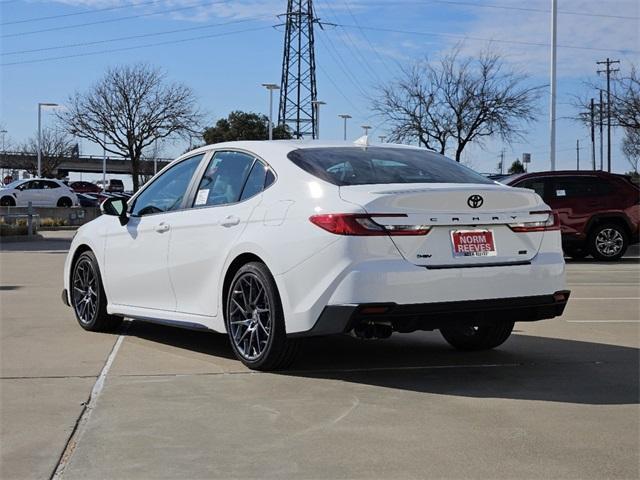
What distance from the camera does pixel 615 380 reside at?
568cm

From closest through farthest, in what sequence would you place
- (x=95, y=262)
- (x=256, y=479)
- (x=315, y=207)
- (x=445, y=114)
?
(x=256, y=479), (x=315, y=207), (x=95, y=262), (x=445, y=114)

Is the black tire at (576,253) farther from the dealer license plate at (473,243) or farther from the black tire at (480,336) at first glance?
the dealer license plate at (473,243)

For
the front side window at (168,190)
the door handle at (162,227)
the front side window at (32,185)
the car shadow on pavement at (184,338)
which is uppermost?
the front side window at (32,185)

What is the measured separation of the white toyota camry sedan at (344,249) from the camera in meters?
5.27

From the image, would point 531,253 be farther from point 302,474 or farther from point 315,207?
point 302,474

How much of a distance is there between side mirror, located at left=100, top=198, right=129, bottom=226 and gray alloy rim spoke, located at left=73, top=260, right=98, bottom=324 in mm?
630

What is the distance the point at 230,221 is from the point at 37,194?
38560 millimetres

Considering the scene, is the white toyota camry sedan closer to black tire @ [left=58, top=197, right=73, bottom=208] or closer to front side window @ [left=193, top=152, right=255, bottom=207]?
front side window @ [left=193, top=152, right=255, bottom=207]

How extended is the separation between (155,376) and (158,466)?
202 cm

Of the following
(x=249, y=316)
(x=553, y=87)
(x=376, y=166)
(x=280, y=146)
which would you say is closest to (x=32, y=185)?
(x=553, y=87)

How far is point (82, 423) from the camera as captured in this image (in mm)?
4645

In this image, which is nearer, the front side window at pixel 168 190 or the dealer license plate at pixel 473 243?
the dealer license plate at pixel 473 243

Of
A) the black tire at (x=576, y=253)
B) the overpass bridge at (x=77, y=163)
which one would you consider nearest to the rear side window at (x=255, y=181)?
the black tire at (x=576, y=253)

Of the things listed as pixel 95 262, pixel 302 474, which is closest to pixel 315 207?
pixel 302 474
